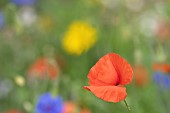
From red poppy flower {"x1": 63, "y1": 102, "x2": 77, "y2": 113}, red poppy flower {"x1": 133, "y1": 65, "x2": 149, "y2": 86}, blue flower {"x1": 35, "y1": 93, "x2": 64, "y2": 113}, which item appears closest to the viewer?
blue flower {"x1": 35, "y1": 93, "x2": 64, "y2": 113}

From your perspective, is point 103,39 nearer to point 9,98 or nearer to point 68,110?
point 9,98

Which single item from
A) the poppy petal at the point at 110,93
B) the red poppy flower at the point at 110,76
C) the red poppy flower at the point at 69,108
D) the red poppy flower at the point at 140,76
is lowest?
the poppy petal at the point at 110,93

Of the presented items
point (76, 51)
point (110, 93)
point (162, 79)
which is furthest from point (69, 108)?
point (110, 93)

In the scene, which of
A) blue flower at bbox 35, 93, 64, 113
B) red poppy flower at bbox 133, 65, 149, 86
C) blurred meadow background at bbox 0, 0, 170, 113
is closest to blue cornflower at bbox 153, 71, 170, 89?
blurred meadow background at bbox 0, 0, 170, 113

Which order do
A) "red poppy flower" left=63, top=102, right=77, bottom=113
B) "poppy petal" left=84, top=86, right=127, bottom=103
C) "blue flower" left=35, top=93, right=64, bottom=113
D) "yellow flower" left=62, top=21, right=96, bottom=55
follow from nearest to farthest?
"poppy petal" left=84, top=86, right=127, bottom=103, "blue flower" left=35, top=93, right=64, bottom=113, "red poppy flower" left=63, top=102, right=77, bottom=113, "yellow flower" left=62, top=21, right=96, bottom=55

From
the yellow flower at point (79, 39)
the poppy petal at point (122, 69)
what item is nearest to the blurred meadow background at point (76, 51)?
the yellow flower at point (79, 39)

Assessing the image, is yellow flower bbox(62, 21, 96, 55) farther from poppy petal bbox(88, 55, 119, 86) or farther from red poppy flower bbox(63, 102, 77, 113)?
poppy petal bbox(88, 55, 119, 86)

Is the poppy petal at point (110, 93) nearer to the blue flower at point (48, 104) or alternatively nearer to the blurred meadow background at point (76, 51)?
the blurred meadow background at point (76, 51)
